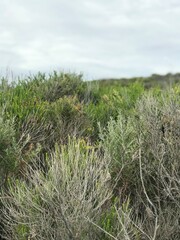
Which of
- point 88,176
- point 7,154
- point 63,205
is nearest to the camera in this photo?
point 63,205

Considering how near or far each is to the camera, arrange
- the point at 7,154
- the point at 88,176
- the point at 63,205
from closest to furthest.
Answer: the point at 63,205 → the point at 88,176 → the point at 7,154

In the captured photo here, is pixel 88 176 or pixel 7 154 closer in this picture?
pixel 88 176

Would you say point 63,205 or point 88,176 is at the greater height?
point 88,176

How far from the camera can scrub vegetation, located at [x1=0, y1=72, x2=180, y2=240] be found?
5035mm

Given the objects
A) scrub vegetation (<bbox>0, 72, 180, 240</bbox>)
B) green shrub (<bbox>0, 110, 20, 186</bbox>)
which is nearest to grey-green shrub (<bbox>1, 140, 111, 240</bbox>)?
scrub vegetation (<bbox>0, 72, 180, 240</bbox>)

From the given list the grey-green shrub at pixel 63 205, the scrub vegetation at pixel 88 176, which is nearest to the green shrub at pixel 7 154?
the scrub vegetation at pixel 88 176

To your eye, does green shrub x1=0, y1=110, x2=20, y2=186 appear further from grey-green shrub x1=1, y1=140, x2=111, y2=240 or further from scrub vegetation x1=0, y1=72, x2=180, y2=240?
grey-green shrub x1=1, y1=140, x2=111, y2=240

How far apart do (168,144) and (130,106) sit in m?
4.94

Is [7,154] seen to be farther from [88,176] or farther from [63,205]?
[63,205]

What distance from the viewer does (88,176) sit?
5.18 m

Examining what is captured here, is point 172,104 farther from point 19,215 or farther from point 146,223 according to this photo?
point 19,215

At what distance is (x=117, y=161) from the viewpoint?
20.6 feet

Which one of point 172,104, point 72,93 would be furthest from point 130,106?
point 172,104

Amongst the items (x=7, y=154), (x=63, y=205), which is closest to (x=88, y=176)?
(x=63, y=205)
